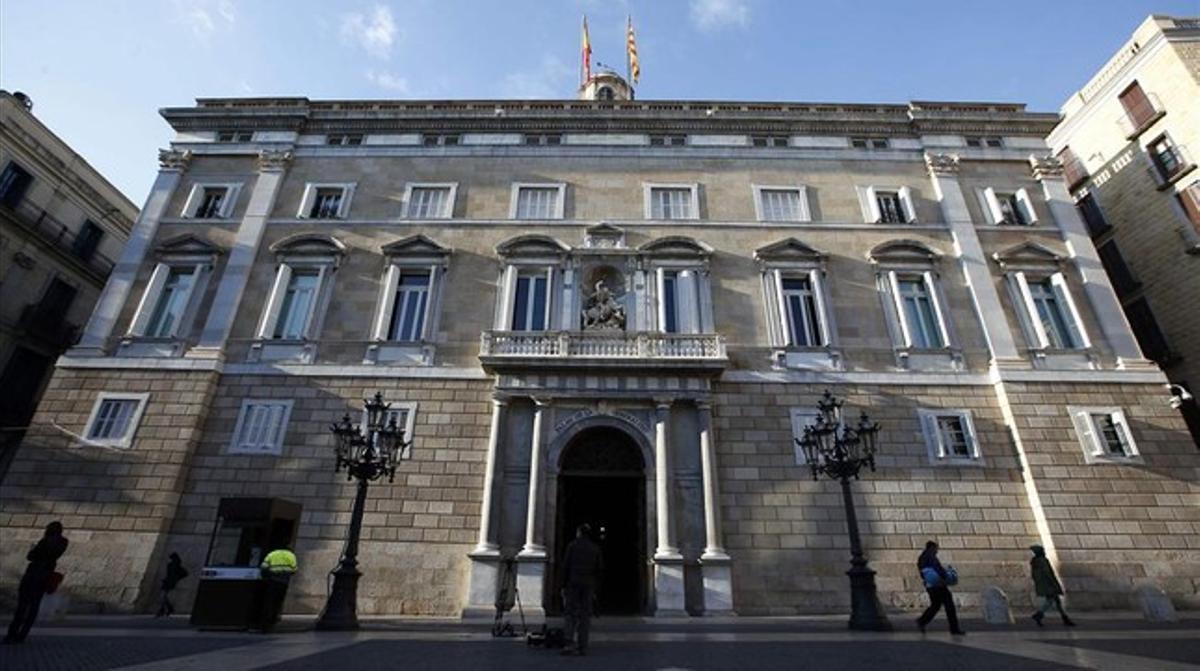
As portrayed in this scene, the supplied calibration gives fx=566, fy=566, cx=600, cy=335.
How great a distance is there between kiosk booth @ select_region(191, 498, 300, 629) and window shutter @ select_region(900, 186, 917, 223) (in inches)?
795

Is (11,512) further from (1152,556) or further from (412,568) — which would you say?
(1152,556)

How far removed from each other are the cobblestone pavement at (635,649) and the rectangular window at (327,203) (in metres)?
12.8

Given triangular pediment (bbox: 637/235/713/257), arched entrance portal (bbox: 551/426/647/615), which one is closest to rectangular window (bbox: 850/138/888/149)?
triangular pediment (bbox: 637/235/713/257)

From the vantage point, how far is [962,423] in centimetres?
1555

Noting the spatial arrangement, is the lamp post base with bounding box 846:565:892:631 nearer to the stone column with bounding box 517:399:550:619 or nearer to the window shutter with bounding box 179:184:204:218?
the stone column with bounding box 517:399:550:619

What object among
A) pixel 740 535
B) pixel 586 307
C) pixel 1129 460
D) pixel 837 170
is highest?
pixel 837 170

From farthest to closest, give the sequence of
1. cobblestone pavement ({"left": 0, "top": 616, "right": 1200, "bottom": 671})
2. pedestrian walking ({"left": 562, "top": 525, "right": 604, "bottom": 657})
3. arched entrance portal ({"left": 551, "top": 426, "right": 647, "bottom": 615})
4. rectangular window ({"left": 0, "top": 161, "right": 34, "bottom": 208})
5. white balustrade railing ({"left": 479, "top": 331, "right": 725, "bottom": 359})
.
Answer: rectangular window ({"left": 0, "top": 161, "right": 34, "bottom": 208}) < white balustrade railing ({"left": 479, "top": 331, "right": 725, "bottom": 359}) < arched entrance portal ({"left": 551, "top": 426, "right": 647, "bottom": 615}) < pedestrian walking ({"left": 562, "top": 525, "right": 604, "bottom": 657}) < cobblestone pavement ({"left": 0, "top": 616, "right": 1200, "bottom": 671})

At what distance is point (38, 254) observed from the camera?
73.3ft

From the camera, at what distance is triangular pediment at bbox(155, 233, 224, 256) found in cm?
1792


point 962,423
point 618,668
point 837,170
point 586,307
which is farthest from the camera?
point 837,170

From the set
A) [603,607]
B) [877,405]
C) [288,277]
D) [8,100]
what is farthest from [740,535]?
[8,100]

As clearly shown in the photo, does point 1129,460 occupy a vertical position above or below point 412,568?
above

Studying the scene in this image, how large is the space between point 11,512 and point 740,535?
18.3 meters

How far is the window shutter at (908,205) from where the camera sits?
62.2 ft
